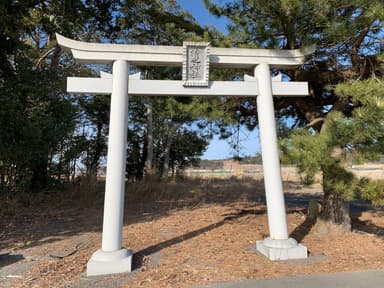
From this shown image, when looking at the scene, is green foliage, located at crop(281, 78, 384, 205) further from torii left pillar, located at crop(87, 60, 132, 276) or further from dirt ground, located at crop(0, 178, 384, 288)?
torii left pillar, located at crop(87, 60, 132, 276)

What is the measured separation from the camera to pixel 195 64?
11.2ft

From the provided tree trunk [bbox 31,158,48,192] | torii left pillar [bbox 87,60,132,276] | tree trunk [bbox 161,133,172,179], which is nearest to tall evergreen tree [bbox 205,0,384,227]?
torii left pillar [bbox 87,60,132,276]

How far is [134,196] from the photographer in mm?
8516

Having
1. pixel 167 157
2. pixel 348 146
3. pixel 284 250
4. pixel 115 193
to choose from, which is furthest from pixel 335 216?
pixel 167 157

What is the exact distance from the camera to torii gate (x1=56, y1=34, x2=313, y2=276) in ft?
10.1

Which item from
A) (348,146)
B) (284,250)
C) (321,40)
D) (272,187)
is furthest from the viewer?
(321,40)

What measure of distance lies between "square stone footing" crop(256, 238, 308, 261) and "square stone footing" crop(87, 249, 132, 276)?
5.29 feet

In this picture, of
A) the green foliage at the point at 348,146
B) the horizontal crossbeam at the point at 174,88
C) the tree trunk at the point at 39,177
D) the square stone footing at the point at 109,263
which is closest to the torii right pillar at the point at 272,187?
the horizontal crossbeam at the point at 174,88

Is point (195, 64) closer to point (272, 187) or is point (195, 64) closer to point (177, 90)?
point (177, 90)

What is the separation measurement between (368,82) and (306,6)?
113 centimetres

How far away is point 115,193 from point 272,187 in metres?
1.89

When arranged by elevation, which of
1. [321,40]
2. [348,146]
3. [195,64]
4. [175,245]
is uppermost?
[321,40]

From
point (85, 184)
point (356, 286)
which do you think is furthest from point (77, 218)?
point (356, 286)

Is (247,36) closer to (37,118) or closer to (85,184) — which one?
(37,118)
